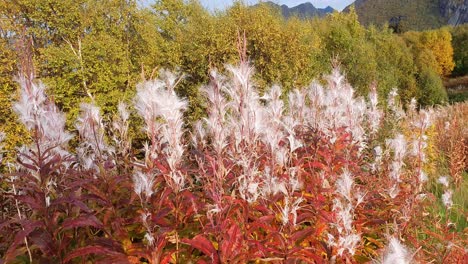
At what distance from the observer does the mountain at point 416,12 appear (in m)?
120

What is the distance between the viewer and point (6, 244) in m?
2.26

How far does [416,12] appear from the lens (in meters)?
126

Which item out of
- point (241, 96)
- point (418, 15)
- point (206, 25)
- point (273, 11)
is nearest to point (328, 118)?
point (241, 96)

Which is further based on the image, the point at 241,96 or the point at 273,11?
the point at 273,11

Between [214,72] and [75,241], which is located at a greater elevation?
[214,72]

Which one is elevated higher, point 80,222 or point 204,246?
point 80,222

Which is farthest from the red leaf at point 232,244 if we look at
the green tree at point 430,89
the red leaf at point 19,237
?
the green tree at point 430,89

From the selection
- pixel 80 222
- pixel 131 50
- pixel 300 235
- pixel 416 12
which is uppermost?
pixel 416 12

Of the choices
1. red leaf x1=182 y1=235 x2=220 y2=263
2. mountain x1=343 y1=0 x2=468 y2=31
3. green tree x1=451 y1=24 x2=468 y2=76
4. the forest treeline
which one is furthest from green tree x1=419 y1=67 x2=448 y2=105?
mountain x1=343 y1=0 x2=468 y2=31

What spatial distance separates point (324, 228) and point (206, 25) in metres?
20.3

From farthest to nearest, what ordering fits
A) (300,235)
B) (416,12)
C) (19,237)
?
(416,12) < (300,235) < (19,237)

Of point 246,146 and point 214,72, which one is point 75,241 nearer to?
point 246,146

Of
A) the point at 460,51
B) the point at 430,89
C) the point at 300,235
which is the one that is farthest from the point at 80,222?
the point at 460,51

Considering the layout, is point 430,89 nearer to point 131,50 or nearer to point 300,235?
point 131,50
